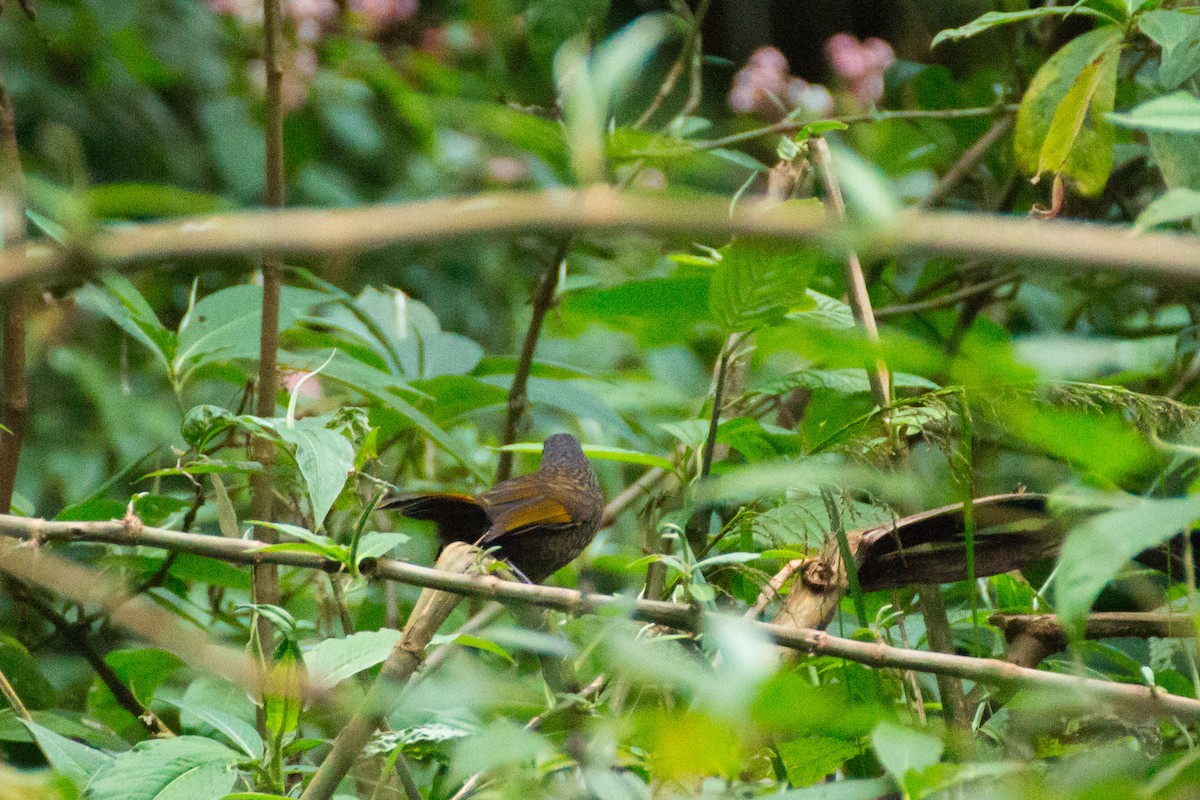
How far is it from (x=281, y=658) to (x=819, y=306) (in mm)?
776

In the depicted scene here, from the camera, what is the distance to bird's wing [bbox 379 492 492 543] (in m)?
1.33

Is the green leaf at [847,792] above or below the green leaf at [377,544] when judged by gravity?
below

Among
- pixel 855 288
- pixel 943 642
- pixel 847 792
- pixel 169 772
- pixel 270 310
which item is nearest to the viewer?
pixel 847 792

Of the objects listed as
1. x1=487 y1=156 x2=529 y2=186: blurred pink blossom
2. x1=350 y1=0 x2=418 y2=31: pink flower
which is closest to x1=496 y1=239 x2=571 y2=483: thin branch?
x1=487 y1=156 x2=529 y2=186: blurred pink blossom

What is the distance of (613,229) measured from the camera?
0.37 m

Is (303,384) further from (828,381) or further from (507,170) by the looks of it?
(507,170)

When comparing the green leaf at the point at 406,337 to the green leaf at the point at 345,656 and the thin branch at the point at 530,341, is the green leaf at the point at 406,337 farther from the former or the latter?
the green leaf at the point at 345,656

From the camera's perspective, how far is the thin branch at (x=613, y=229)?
0.35 m

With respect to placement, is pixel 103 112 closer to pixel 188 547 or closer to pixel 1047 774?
pixel 188 547

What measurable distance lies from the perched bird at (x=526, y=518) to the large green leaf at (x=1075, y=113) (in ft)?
2.36

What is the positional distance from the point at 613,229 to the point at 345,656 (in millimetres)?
769

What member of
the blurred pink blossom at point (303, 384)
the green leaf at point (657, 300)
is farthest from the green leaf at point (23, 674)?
the green leaf at point (657, 300)

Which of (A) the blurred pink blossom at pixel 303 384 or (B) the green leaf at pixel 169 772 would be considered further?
(A) the blurred pink blossom at pixel 303 384

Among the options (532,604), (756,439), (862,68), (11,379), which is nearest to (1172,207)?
(532,604)
